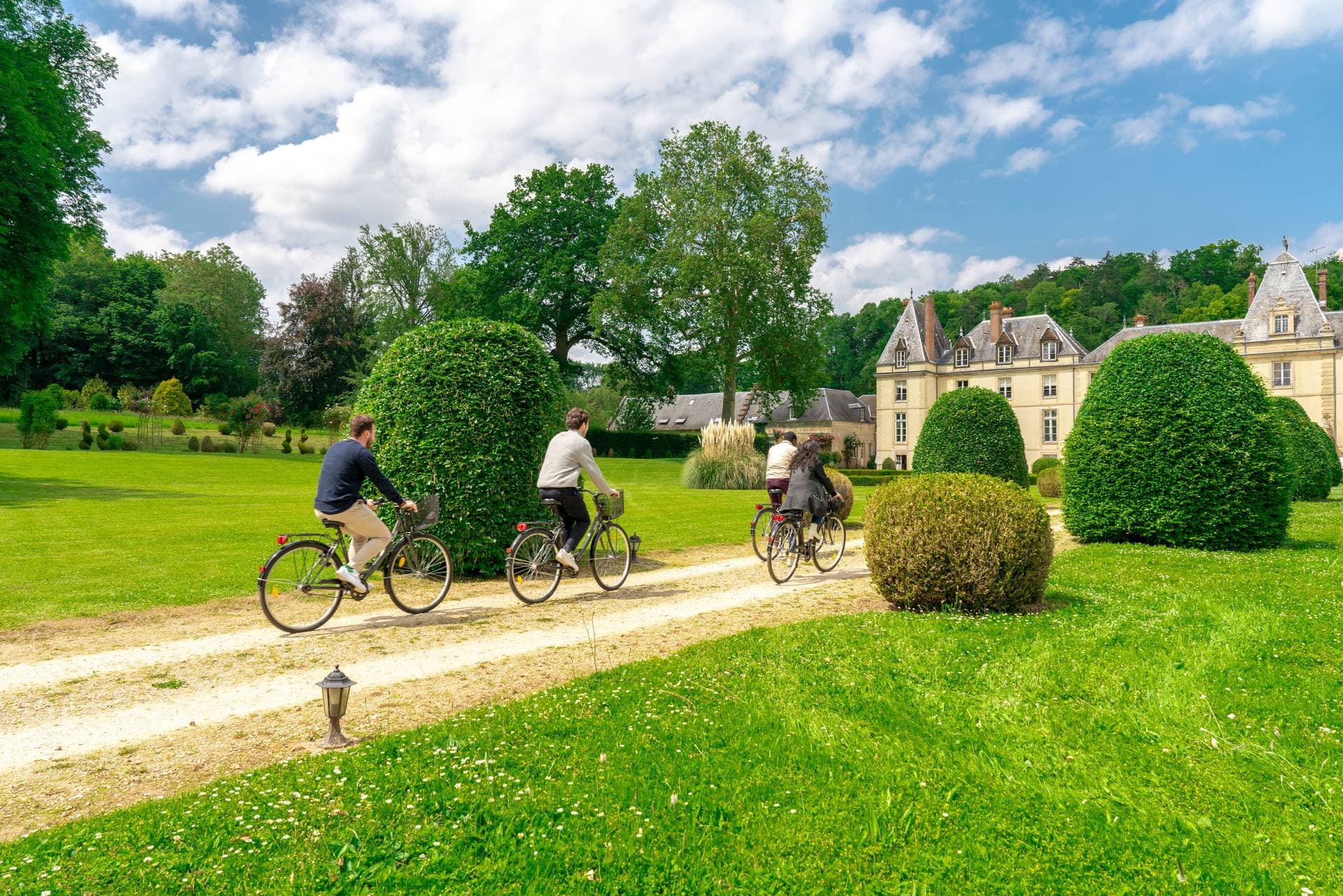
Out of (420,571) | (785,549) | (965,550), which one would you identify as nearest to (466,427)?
(420,571)

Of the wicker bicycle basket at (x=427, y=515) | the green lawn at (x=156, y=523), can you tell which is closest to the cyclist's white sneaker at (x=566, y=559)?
the wicker bicycle basket at (x=427, y=515)

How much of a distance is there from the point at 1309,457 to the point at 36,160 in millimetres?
35047

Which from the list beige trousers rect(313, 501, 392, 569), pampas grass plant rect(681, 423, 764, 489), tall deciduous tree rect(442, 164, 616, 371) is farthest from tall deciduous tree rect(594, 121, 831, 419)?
beige trousers rect(313, 501, 392, 569)

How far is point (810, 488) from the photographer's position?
33.7 ft

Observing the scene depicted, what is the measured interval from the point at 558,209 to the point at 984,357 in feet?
114

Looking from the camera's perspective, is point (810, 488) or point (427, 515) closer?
point (427, 515)

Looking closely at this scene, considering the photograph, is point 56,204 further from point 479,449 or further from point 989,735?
point 989,735

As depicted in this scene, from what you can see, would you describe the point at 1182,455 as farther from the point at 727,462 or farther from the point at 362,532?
the point at 727,462

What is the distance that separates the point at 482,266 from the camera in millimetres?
44812

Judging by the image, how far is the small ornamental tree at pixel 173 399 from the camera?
4294 centimetres

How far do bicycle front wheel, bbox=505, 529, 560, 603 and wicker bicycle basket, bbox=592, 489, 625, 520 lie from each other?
81cm

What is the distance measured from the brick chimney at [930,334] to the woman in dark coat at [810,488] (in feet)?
172

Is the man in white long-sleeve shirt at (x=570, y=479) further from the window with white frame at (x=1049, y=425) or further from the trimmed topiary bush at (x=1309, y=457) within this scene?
the window with white frame at (x=1049, y=425)

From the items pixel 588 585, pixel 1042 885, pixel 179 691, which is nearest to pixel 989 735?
pixel 1042 885
